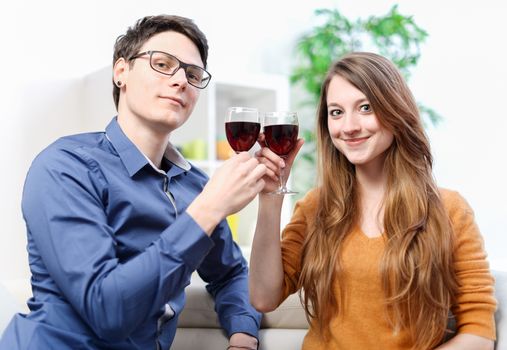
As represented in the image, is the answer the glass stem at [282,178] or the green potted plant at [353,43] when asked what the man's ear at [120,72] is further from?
the green potted plant at [353,43]

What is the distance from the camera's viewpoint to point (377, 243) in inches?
63.0

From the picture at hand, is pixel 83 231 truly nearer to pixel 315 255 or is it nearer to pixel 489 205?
pixel 315 255

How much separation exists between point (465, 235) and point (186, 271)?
75 cm

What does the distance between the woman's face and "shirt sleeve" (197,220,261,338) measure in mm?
453

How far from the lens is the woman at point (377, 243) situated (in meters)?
1.52

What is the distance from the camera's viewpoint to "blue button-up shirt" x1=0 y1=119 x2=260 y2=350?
1.20 m

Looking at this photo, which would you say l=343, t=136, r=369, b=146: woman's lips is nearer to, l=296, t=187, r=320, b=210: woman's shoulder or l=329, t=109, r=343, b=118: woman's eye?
l=329, t=109, r=343, b=118: woman's eye

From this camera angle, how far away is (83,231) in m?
1.27

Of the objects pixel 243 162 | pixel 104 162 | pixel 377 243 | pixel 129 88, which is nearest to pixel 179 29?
pixel 129 88

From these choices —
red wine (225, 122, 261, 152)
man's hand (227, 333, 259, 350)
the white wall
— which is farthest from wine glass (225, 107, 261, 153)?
the white wall

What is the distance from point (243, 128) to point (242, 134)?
0.01m

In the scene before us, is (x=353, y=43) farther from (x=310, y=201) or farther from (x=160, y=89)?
(x=160, y=89)

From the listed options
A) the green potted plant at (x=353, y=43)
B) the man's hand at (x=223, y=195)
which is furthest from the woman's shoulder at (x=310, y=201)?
the green potted plant at (x=353, y=43)

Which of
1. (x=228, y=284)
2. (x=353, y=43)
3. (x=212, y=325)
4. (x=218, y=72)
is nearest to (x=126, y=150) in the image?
(x=228, y=284)
